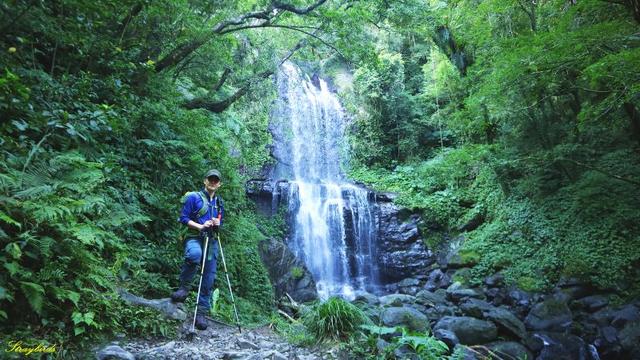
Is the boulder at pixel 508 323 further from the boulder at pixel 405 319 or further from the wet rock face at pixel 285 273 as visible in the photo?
the wet rock face at pixel 285 273

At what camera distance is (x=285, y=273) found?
11609mm

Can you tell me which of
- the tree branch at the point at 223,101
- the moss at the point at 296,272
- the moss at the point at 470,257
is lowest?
the moss at the point at 296,272

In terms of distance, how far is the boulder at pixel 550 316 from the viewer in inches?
323

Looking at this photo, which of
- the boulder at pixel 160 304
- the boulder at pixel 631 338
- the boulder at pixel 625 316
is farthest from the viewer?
the boulder at pixel 625 316

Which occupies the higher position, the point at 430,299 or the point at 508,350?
the point at 430,299

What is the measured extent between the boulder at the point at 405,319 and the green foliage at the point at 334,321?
1898mm

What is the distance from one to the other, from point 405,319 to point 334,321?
8.50ft

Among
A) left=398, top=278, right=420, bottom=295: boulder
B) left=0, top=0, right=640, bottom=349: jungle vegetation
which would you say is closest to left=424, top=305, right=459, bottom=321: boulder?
left=0, top=0, right=640, bottom=349: jungle vegetation

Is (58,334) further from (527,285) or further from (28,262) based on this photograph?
(527,285)

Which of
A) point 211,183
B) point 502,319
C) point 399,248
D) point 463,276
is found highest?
point 399,248

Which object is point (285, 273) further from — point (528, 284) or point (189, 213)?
point (189, 213)

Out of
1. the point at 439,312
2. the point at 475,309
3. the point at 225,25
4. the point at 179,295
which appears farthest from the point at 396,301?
the point at 225,25

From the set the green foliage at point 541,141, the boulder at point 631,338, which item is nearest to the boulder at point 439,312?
the green foliage at point 541,141

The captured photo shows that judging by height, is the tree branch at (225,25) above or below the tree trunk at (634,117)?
above
